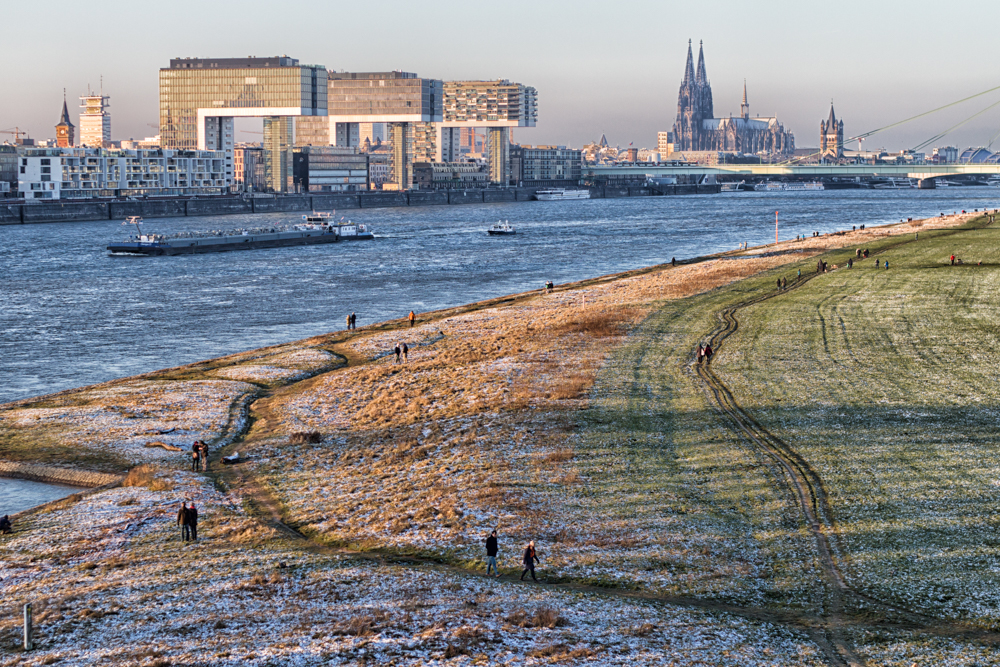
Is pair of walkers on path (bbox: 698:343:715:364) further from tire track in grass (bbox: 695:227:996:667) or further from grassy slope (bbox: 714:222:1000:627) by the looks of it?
tire track in grass (bbox: 695:227:996:667)

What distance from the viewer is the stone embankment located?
106ft

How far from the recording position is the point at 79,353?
5741cm

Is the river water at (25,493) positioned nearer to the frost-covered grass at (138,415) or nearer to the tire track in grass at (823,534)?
A: the frost-covered grass at (138,415)

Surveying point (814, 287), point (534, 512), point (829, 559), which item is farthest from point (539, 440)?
point (814, 287)

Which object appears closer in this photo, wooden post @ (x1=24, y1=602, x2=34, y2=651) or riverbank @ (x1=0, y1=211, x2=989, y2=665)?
wooden post @ (x1=24, y1=602, x2=34, y2=651)

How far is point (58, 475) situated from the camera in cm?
3284

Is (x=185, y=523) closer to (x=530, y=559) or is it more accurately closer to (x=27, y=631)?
(x=27, y=631)

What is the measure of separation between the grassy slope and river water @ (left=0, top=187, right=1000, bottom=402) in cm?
2943

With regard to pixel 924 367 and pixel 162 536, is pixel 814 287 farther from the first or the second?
pixel 162 536

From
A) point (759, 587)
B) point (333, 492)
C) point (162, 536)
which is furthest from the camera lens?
point (333, 492)

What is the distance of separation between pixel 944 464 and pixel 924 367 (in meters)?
14.6

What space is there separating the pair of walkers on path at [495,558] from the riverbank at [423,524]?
379mm

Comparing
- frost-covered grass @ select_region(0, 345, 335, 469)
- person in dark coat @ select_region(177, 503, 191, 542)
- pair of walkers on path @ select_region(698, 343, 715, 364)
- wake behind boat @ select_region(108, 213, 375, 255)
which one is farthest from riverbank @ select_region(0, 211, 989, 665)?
wake behind boat @ select_region(108, 213, 375, 255)

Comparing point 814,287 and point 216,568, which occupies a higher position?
point 814,287
